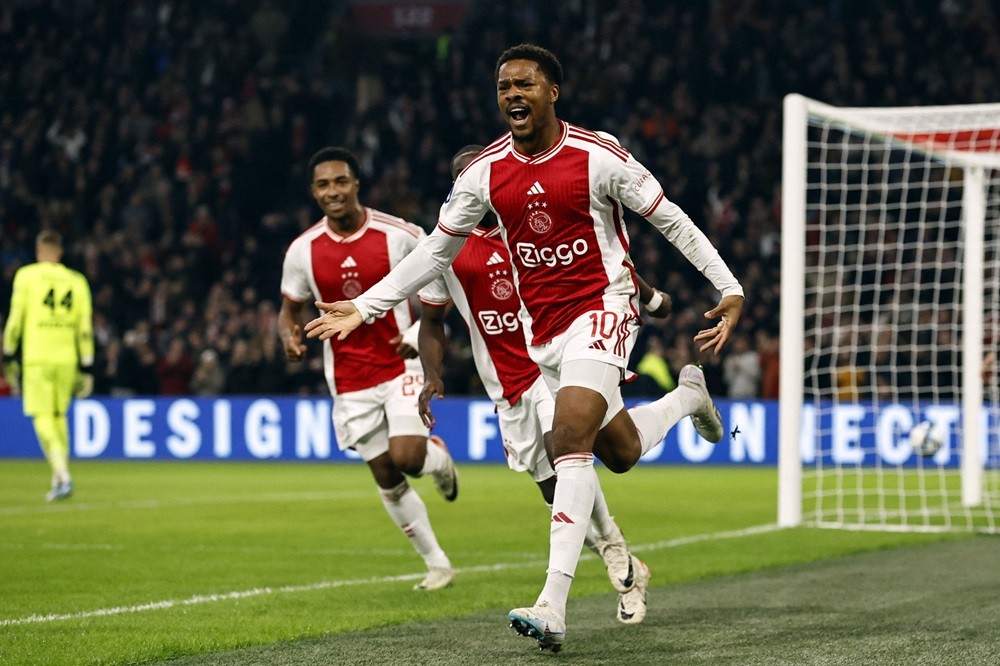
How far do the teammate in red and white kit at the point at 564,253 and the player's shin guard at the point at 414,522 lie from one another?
6.93ft

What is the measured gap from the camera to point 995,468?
55.3 ft

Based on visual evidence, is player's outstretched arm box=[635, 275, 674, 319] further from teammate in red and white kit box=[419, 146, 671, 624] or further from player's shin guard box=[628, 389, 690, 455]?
player's shin guard box=[628, 389, 690, 455]

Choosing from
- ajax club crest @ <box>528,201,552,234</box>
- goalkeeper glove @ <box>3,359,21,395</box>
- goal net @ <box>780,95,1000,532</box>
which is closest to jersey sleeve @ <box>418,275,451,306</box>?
ajax club crest @ <box>528,201,552,234</box>

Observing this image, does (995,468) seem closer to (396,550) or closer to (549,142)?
(396,550)

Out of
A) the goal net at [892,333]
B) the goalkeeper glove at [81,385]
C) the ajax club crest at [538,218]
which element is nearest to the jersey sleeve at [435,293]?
the ajax club crest at [538,218]

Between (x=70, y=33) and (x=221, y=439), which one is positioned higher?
(x=70, y=33)

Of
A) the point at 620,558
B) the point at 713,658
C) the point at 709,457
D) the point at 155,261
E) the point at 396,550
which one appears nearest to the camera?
the point at 713,658

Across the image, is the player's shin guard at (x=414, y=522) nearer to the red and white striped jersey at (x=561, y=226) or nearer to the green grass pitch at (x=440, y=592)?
the green grass pitch at (x=440, y=592)

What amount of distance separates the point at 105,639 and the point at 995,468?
13092 mm

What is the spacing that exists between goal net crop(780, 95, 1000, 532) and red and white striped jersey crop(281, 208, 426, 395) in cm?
372

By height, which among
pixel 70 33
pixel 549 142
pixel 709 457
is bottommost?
pixel 709 457

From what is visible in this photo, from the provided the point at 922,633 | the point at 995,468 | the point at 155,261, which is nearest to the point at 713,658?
the point at 922,633

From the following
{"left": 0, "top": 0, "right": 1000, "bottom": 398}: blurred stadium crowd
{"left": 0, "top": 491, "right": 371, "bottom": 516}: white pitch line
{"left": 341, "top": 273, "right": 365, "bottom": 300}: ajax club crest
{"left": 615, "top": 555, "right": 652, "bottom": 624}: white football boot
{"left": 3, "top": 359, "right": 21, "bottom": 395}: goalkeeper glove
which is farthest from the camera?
{"left": 0, "top": 0, "right": 1000, "bottom": 398}: blurred stadium crowd

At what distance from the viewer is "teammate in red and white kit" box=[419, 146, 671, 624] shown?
7.02m
